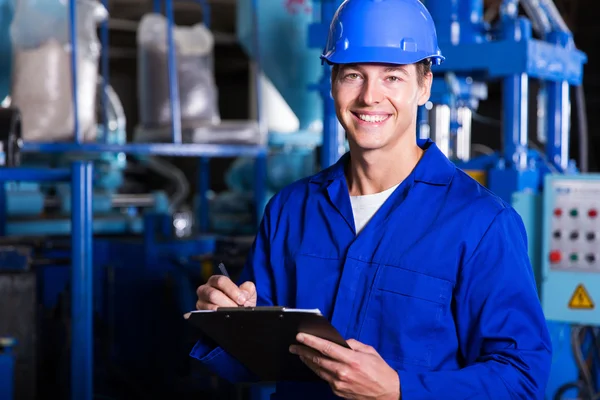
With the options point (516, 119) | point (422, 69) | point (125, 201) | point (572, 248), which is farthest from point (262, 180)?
point (422, 69)

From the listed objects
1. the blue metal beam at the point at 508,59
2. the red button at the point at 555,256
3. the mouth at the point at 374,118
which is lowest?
the red button at the point at 555,256

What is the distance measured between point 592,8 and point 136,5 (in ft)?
19.0

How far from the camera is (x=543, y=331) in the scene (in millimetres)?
1427

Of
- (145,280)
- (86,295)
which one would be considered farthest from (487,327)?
(145,280)

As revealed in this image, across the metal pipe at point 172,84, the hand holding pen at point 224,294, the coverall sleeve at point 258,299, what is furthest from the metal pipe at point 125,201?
the hand holding pen at point 224,294

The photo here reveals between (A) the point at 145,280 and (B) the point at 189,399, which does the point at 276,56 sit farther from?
(B) the point at 189,399

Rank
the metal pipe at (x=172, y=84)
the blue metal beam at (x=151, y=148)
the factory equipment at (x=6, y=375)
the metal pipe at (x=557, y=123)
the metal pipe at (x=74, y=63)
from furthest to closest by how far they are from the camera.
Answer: the metal pipe at (x=172, y=84) < the blue metal beam at (x=151, y=148) < the metal pipe at (x=74, y=63) < the metal pipe at (x=557, y=123) < the factory equipment at (x=6, y=375)

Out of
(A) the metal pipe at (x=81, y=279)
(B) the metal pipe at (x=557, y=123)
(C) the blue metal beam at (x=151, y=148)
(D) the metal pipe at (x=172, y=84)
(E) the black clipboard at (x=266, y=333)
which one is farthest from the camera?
(D) the metal pipe at (x=172, y=84)

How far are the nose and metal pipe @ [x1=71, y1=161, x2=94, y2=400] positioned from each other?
1.79 m

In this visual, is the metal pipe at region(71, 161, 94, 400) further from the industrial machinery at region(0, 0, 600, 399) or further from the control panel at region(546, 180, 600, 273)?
the control panel at region(546, 180, 600, 273)

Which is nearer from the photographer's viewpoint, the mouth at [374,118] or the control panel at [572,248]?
the mouth at [374,118]

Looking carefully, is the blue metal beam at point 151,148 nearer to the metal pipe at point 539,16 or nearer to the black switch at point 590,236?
the metal pipe at point 539,16

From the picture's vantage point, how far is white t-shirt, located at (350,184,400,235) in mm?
1613

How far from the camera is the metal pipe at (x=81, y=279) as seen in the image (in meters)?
2.98
